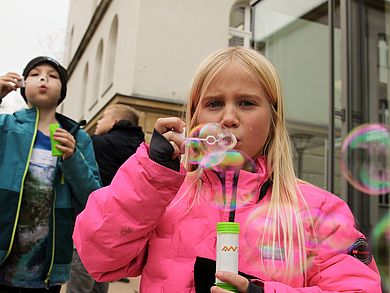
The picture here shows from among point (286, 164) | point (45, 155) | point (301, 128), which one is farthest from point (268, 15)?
point (286, 164)

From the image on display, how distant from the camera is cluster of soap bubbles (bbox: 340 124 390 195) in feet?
13.4

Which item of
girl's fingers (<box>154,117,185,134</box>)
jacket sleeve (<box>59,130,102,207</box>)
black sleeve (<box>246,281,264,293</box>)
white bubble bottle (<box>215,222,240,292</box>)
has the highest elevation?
girl's fingers (<box>154,117,185,134</box>)

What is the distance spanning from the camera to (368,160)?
409cm

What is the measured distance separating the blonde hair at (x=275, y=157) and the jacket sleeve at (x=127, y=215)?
0.65ft

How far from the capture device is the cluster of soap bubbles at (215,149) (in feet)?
4.37

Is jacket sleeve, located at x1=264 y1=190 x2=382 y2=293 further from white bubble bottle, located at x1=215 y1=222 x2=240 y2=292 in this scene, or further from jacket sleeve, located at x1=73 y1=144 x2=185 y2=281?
jacket sleeve, located at x1=73 y1=144 x2=185 y2=281

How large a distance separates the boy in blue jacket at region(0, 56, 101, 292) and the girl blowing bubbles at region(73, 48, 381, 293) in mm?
1018

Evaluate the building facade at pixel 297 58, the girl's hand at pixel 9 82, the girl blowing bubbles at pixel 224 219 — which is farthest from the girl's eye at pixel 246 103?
the girl's hand at pixel 9 82

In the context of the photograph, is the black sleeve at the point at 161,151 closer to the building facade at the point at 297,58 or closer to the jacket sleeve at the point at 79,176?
the building facade at the point at 297,58

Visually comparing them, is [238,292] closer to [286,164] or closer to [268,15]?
[286,164]

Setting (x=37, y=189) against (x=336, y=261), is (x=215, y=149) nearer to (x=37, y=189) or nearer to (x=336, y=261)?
(x=336, y=261)

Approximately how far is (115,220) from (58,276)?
3.98 feet

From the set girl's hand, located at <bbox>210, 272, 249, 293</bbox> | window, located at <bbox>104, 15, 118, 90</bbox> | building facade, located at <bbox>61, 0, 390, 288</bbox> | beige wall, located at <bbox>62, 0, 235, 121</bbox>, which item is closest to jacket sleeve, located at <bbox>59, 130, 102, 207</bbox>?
building facade, located at <bbox>61, 0, 390, 288</bbox>

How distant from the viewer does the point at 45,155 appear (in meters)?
2.38
